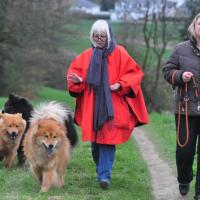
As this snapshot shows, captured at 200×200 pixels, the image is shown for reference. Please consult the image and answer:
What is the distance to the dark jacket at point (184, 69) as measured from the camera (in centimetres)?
719

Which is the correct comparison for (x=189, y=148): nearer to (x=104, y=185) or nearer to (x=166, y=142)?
(x=104, y=185)

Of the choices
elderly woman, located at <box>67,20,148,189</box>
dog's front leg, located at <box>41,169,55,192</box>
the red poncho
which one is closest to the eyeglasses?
elderly woman, located at <box>67,20,148,189</box>

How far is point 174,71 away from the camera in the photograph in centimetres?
725

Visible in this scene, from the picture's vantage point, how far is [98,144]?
8109 millimetres

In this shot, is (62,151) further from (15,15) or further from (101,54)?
(15,15)

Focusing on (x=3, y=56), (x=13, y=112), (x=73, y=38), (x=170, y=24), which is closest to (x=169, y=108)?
(x=170, y=24)

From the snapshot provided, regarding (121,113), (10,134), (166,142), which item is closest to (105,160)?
(121,113)

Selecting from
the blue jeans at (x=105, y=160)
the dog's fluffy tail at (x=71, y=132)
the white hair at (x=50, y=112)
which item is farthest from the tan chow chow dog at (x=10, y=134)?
the blue jeans at (x=105, y=160)

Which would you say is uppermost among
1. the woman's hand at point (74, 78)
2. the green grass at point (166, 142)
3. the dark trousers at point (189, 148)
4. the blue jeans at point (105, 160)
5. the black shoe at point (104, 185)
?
the woman's hand at point (74, 78)

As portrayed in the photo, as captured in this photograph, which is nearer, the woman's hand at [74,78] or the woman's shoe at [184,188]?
the woman's shoe at [184,188]

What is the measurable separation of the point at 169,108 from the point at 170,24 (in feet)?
18.7

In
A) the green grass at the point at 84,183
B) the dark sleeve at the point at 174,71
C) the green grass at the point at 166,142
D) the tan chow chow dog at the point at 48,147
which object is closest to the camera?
the dark sleeve at the point at 174,71

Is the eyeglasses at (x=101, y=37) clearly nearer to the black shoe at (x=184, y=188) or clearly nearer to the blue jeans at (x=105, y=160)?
the blue jeans at (x=105, y=160)

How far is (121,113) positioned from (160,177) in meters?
2.27
